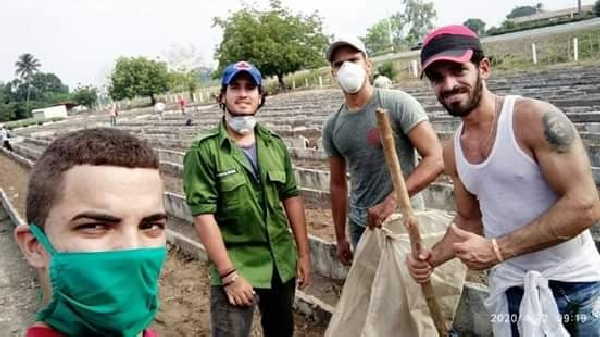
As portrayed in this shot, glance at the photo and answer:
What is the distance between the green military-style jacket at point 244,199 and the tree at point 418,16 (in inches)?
3576

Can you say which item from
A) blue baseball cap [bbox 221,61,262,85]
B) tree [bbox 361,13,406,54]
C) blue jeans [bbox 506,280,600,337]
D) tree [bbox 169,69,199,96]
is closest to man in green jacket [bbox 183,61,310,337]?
blue baseball cap [bbox 221,61,262,85]

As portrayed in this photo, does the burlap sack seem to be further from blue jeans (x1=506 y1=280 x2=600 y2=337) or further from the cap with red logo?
the cap with red logo

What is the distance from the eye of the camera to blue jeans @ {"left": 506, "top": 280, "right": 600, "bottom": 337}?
6.67 feet

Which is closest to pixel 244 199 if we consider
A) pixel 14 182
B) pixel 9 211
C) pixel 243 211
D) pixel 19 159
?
pixel 243 211

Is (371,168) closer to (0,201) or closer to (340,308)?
(340,308)

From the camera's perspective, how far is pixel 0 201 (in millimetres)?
13797

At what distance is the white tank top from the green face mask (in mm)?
1418

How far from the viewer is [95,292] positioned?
130cm

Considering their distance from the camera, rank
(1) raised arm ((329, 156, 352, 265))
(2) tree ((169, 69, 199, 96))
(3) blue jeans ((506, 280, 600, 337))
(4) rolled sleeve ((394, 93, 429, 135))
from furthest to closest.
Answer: (2) tree ((169, 69, 199, 96))
(1) raised arm ((329, 156, 352, 265))
(4) rolled sleeve ((394, 93, 429, 135))
(3) blue jeans ((506, 280, 600, 337))

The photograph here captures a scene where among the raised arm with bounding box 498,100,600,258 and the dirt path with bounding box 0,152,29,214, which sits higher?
the raised arm with bounding box 498,100,600,258

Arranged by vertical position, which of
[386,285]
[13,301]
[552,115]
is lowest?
[13,301]

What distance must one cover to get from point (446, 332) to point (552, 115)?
3.96ft

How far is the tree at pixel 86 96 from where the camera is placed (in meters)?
77.7

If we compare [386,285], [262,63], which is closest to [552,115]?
[386,285]
